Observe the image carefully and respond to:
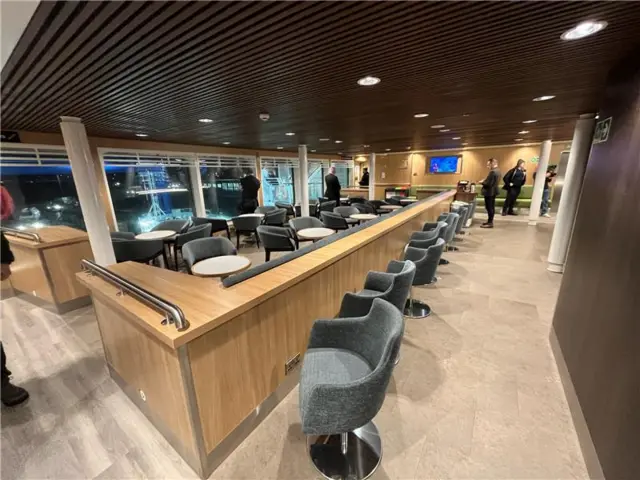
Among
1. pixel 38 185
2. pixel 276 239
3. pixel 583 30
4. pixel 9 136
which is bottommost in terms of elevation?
pixel 276 239

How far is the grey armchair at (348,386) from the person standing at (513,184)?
359 inches

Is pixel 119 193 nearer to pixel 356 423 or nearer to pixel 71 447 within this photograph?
pixel 71 447

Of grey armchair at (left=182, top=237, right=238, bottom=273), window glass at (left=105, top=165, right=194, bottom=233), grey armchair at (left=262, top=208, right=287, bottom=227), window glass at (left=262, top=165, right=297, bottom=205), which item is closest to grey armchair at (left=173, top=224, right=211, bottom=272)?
grey armchair at (left=182, top=237, right=238, bottom=273)

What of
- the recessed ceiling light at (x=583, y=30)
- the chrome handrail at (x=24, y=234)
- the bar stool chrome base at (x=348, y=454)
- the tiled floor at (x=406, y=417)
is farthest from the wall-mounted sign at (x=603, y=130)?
the chrome handrail at (x=24, y=234)

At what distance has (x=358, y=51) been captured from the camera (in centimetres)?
174

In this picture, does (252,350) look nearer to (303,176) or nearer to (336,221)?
(336,221)

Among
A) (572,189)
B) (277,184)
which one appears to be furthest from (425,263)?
(277,184)

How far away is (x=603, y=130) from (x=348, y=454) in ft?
10.9

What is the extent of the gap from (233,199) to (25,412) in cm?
722

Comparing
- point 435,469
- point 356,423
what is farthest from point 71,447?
point 435,469

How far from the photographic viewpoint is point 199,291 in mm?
1680

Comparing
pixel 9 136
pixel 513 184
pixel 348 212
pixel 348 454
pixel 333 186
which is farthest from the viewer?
pixel 513 184

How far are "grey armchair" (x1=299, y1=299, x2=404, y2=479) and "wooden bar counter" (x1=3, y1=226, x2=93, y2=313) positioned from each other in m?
3.68

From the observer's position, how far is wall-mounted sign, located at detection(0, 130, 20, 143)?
395cm
